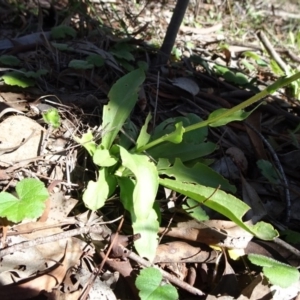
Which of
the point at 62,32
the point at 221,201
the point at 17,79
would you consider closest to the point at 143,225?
the point at 221,201

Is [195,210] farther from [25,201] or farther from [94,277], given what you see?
[25,201]

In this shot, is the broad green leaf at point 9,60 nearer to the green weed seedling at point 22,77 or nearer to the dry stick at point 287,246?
the green weed seedling at point 22,77

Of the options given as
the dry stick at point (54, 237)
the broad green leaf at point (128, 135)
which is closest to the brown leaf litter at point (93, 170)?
the dry stick at point (54, 237)

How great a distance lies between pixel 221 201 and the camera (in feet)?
5.13

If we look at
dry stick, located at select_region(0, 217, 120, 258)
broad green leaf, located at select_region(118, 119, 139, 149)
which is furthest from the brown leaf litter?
broad green leaf, located at select_region(118, 119, 139, 149)

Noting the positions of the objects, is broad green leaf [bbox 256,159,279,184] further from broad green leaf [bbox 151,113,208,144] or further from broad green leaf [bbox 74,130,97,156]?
broad green leaf [bbox 74,130,97,156]

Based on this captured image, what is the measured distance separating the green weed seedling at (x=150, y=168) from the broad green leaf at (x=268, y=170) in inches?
10.0

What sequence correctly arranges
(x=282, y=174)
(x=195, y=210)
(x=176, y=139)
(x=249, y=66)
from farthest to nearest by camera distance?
(x=249, y=66) < (x=282, y=174) < (x=195, y=210) < (x=176, y=139)

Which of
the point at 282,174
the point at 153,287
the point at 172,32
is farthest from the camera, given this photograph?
the point at 172,32

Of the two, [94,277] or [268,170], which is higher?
[268,170]

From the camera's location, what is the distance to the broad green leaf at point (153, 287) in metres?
1.42

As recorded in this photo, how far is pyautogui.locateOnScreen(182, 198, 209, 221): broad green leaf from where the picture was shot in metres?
1.65

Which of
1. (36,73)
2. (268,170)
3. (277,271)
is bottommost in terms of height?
(277,271)

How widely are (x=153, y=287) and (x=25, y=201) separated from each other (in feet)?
1.47
